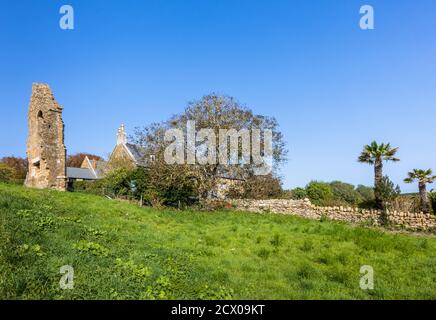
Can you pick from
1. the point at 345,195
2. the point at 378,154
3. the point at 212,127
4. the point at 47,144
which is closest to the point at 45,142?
the point at 47,144

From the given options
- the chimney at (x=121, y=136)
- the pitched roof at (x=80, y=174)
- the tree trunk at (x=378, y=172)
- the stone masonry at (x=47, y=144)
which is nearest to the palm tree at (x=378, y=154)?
the tree trunk at (x=378, y=172)

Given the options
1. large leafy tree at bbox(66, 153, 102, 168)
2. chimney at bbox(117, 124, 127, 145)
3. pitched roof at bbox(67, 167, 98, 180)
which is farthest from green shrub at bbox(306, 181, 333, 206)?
large leafy tree at bbox(66, 153, 102, 168)

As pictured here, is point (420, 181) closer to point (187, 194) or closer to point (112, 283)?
point (187, 194)

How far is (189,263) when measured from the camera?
784cm

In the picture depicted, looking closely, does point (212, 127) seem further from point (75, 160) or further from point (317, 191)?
point (75, 160)

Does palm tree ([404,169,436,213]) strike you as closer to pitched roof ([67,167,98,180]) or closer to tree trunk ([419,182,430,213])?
tree trunk ([419,182,430,213])

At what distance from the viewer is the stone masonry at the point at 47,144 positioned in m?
25.1

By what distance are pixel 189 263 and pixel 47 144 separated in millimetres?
21600

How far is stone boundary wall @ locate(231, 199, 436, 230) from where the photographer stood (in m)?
19.1

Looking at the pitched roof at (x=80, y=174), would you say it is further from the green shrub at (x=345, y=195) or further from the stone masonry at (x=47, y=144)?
the green shrub at (x=345, y=195)

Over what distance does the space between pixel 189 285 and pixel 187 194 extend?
2001cm

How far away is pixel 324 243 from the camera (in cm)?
1158

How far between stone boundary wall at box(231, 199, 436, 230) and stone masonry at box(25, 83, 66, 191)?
13.8 m
